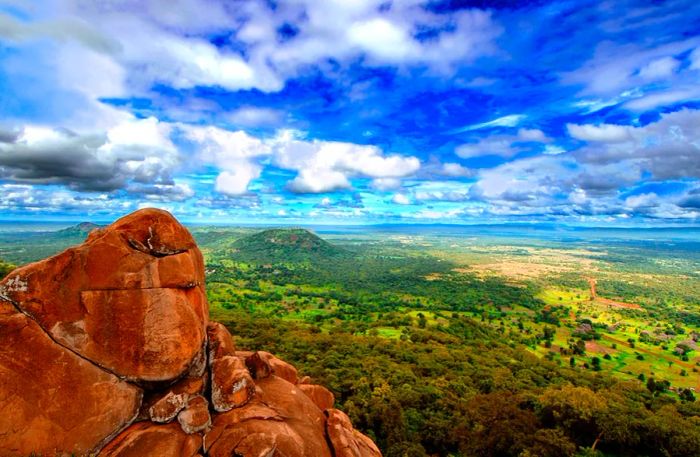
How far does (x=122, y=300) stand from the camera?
17797mm

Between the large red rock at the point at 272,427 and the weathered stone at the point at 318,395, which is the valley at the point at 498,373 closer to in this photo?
the weathered stone at the point at 318,395

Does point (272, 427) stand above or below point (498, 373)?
above

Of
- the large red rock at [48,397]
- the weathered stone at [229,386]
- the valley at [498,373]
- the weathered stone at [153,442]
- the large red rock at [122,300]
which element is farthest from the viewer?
the valley at [498,373]

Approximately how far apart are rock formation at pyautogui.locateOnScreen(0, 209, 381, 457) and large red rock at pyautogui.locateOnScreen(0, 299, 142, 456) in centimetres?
4

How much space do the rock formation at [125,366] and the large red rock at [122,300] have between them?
5 cm

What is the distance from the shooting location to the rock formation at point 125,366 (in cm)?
1614

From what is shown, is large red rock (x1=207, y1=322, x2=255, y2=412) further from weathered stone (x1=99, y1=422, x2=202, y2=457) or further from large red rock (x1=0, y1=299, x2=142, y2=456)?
large red rock (x1=0, y1=299, x2=142, y2=456)

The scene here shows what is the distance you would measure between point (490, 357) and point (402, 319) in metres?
53.1

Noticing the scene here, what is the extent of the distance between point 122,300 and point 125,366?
3243mm

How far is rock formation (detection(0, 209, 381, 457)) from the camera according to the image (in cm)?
1614

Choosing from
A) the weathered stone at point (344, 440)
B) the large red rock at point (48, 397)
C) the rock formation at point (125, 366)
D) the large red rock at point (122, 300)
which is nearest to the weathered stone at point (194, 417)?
the rock formation at point (125, 366)

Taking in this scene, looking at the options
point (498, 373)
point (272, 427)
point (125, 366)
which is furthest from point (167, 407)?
point (498, 373)

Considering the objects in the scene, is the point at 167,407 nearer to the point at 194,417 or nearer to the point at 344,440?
the point at 194,417

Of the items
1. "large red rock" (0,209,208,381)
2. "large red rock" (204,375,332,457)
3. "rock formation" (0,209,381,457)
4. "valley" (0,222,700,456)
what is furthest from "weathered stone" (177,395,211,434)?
"valley" (0,222,700,456)
